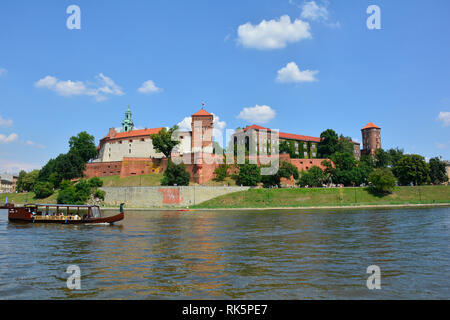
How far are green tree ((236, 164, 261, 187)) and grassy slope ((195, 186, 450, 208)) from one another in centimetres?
296

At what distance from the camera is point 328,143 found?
83.1 metres

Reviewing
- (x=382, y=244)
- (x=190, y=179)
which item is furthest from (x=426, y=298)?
(x=190, y=179)

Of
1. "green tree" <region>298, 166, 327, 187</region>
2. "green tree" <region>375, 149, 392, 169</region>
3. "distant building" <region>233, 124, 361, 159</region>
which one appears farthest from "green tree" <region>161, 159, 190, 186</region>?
"green tree" <region>375, 149, 392, 169</region>

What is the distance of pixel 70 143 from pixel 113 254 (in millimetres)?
72920

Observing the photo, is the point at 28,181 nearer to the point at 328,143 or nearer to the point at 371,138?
the point at 328,143

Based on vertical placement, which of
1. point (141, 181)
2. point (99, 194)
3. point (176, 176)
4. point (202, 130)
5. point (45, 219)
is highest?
point (202, 130)

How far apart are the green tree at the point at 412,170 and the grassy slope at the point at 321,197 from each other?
3.48m

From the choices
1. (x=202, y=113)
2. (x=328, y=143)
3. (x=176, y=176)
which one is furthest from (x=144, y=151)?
(x=328, y=143)

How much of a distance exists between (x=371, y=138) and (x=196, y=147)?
5249cm

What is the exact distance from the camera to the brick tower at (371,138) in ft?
308

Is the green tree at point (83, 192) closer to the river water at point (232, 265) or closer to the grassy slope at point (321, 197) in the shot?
the grassy slope at point (321, 197)

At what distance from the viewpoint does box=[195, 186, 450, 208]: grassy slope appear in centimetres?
5241

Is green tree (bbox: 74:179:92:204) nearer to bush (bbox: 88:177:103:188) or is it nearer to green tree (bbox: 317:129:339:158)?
bush (bbox: 88:177:103:188)

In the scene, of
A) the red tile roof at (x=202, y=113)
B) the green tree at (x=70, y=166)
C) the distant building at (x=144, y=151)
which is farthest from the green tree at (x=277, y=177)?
the green tree at (x=70, y=166)
